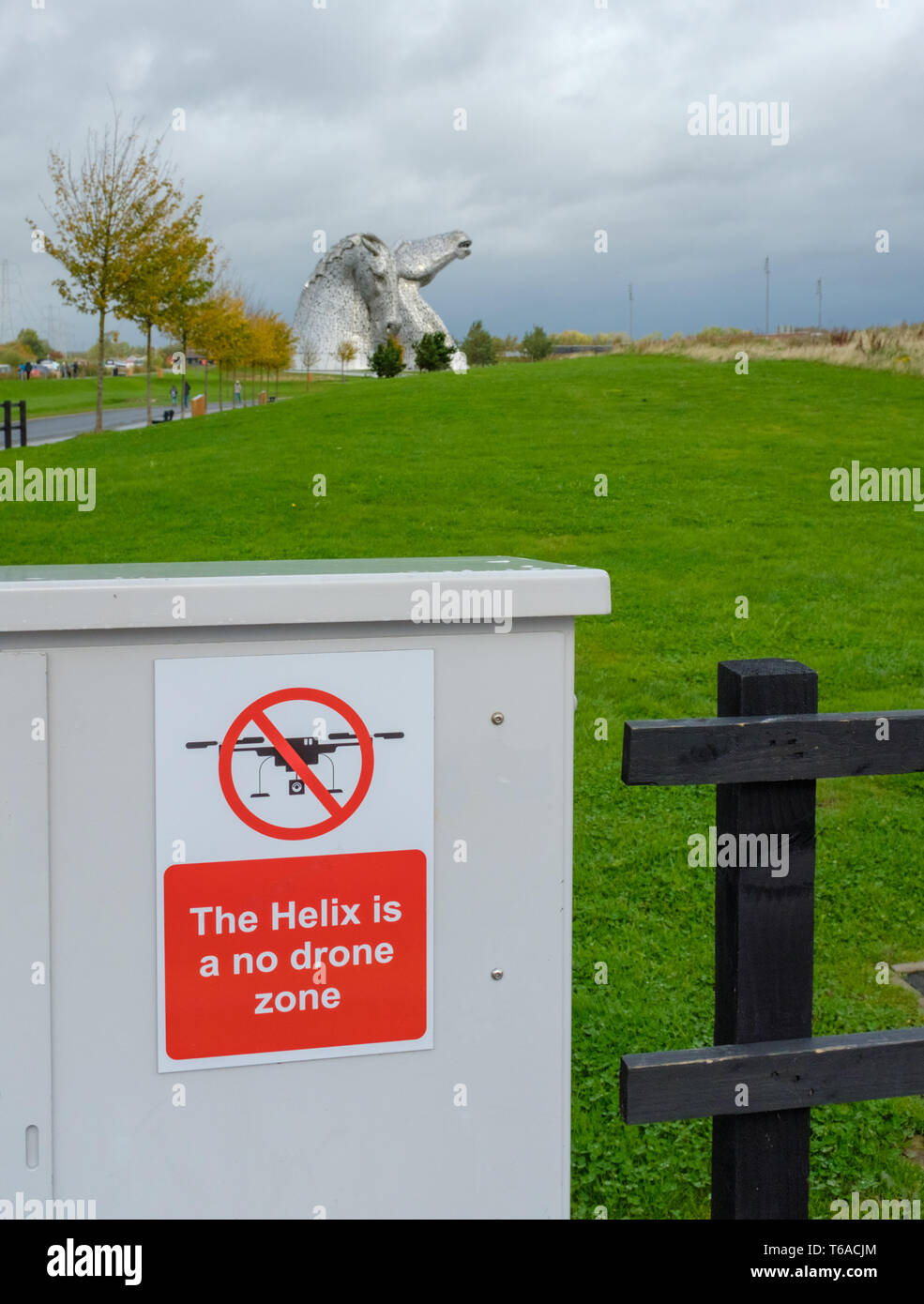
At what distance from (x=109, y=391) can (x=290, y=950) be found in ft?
265

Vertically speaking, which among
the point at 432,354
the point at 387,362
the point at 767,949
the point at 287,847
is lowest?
the point at 767,949

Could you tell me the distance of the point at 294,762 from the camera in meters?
2.31

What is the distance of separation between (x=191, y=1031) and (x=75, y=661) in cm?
72

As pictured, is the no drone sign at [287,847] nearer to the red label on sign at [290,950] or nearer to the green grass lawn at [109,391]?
the red label on sign at [290,950]

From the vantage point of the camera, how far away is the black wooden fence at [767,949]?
99.0 inches

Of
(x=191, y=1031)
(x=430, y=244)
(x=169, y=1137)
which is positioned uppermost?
(x=430, y=244)

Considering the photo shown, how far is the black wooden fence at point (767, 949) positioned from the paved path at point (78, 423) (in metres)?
29.9

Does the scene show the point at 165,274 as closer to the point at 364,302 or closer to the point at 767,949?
the point at 767,949

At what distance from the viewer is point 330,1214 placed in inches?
95.4

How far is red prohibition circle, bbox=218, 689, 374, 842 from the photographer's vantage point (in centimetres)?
229

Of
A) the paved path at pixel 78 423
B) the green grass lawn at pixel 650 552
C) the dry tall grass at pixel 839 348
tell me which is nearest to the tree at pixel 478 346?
the paved path at pixel 78 423

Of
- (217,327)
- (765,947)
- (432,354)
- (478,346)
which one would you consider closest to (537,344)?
(478,346)

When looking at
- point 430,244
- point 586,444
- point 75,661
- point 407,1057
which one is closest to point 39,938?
point 75,661
